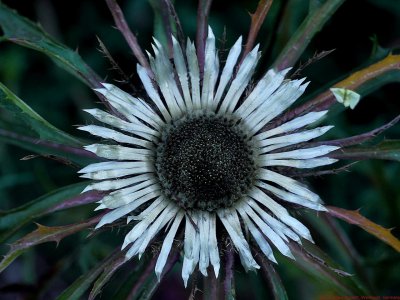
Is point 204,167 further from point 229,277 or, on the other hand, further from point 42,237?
point 42,237

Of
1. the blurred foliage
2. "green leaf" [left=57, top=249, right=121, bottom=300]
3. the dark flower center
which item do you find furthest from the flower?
the blurred foliage

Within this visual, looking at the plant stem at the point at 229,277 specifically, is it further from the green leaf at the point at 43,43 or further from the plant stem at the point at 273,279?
the green leaf at the point at 43,43

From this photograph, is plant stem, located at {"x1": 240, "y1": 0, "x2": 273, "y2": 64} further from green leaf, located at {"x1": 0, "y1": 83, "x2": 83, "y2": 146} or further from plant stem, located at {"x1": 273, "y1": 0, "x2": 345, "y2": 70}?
green leaf, located at {"x1": 0, "y1": 83, "x2": 83, "y2": 146}

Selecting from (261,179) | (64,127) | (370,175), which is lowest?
(370,175)

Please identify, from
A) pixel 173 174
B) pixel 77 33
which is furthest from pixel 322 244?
pixel 77 33

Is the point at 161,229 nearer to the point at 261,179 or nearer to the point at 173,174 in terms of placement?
the point at 173,174

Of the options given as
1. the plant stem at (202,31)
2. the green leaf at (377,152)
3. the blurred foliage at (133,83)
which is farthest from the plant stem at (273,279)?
the blurred foliage at (133,83)

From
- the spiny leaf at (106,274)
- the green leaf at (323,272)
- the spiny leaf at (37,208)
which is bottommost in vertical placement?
the green leaf at (323,272)
